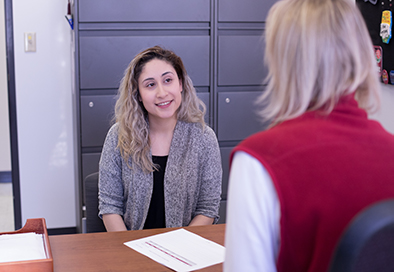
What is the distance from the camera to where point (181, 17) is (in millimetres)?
2910

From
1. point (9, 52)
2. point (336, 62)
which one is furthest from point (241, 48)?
point (336, 62)

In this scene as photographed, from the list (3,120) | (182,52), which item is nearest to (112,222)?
(182,52)

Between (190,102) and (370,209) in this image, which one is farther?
(190,102)

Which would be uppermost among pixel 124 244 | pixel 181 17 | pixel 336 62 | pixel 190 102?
pixel 181 17

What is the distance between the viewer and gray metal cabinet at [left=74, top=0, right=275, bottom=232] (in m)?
2.84

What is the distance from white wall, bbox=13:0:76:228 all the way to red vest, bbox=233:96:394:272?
2.72 metres

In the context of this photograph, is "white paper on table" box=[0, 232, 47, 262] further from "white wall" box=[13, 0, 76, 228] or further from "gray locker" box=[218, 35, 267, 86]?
"white wall" box=[13, 0, 76, 228]

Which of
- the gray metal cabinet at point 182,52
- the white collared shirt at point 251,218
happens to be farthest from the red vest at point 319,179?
the gray metal cabinet at point 182,52

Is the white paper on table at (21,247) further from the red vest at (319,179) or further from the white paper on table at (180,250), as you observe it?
the red vest at (319,179)

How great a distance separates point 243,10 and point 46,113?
151 centimetres

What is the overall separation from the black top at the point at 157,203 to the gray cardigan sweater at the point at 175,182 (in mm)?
32

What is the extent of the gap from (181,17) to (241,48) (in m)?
0.42

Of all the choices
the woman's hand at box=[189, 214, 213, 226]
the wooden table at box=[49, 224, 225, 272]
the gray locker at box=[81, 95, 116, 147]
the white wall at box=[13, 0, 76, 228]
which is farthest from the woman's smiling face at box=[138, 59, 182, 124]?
the white wall at box=[13, 0, 76, 228]

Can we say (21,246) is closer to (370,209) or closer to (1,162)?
(370,209)
